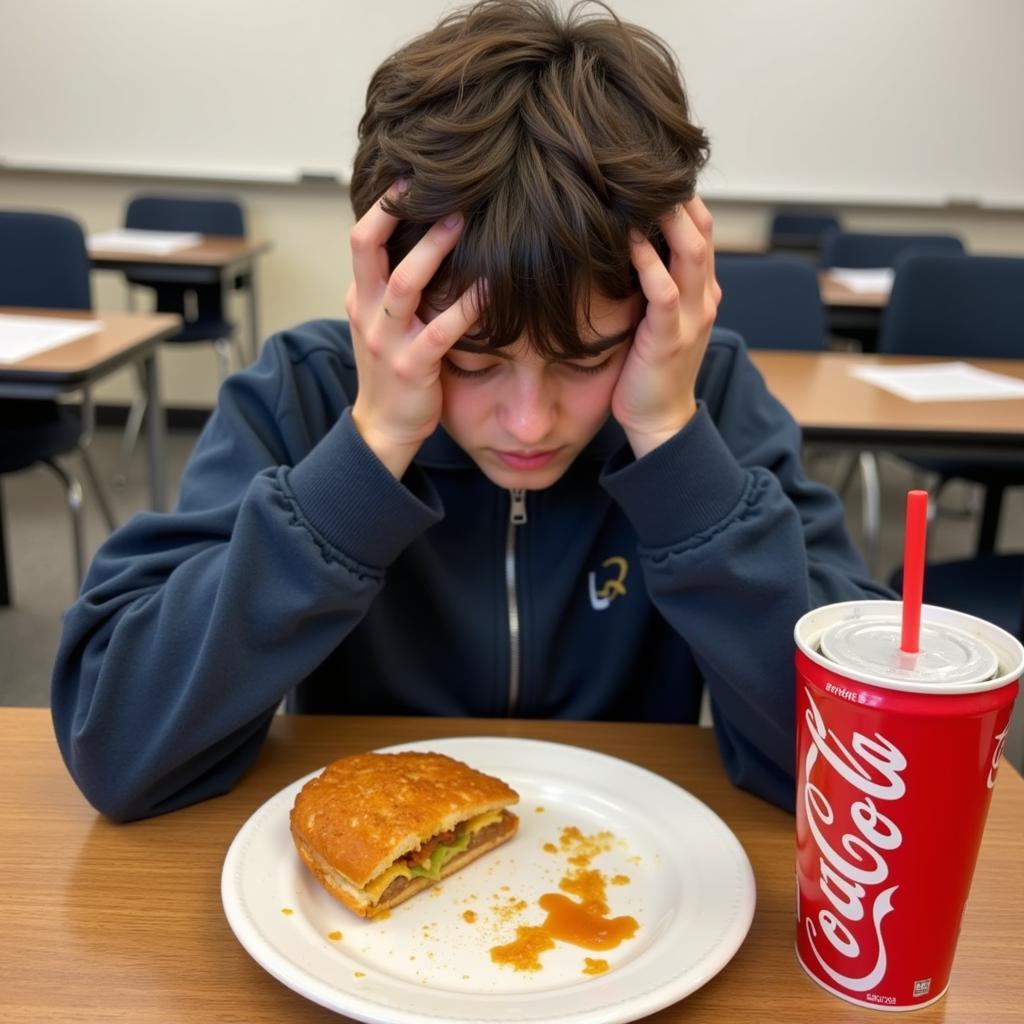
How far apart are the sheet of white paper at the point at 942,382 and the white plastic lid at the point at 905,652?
4.45ft

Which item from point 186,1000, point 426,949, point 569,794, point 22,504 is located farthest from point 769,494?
point 22,504

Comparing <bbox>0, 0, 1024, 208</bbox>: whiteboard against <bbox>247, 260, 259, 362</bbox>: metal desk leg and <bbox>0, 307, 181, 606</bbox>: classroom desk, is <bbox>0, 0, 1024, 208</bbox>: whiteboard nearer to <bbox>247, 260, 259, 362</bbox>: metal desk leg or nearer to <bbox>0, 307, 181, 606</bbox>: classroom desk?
<bbox>247, 260, 259, 362</bbox>: metal desk leg

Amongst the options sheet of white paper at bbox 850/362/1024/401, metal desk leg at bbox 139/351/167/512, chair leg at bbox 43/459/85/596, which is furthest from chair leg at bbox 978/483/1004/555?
chair leg at bbox 43/459/85/596

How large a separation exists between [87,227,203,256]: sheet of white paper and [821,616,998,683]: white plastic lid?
3.16m

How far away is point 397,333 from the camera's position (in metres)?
0.79

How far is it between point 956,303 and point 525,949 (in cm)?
219

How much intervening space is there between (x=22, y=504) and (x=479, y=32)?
10.7ft

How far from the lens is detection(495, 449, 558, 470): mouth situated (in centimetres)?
86

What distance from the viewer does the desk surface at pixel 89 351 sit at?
1.78m

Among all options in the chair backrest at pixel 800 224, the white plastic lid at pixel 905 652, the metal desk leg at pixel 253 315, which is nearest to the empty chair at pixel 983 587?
the white plastic lid at pixel 905 652

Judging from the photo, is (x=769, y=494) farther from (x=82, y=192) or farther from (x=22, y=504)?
(x=82, y=192)

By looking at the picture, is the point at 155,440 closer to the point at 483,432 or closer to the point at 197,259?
the point at 197,259

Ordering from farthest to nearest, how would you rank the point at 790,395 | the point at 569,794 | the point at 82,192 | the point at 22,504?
the point at 82,192 < the point at 22,504 < the point at 790,395 < the point at 569,794

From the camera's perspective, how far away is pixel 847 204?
4648mm
